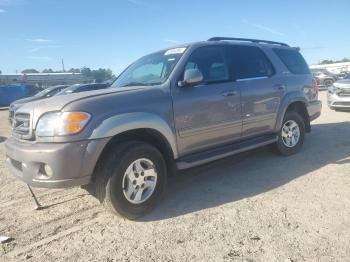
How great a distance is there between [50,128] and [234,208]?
7.24 feet

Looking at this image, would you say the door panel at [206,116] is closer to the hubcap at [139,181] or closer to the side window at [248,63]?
the side window at [248,63]

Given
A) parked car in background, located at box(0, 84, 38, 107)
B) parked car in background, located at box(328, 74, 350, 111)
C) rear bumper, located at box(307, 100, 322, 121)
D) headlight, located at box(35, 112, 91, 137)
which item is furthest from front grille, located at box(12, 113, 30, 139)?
parked car in background, located at box(0, 84, 38, 107)

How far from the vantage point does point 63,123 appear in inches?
127

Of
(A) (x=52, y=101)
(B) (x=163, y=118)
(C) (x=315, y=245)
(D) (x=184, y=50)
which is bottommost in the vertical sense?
(C) (x=315, y=245)

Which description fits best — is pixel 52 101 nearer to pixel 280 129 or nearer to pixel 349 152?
pixel 280 129

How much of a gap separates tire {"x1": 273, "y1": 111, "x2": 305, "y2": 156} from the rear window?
0.82 metres

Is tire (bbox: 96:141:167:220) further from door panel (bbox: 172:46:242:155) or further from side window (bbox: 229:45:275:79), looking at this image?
side window (bbox: 229:45:275:79)

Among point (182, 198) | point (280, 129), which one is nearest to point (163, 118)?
point (182, 198)

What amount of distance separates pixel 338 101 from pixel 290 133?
6.42 m

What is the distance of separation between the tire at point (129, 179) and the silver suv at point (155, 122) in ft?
0.04

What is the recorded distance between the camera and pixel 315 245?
2.95 m

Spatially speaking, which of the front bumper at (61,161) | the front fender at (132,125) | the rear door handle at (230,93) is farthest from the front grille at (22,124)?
the rear door handle at (230,93)

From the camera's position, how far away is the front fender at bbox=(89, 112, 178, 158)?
3344 mm

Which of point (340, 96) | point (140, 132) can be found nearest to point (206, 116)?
point (140, 132)
